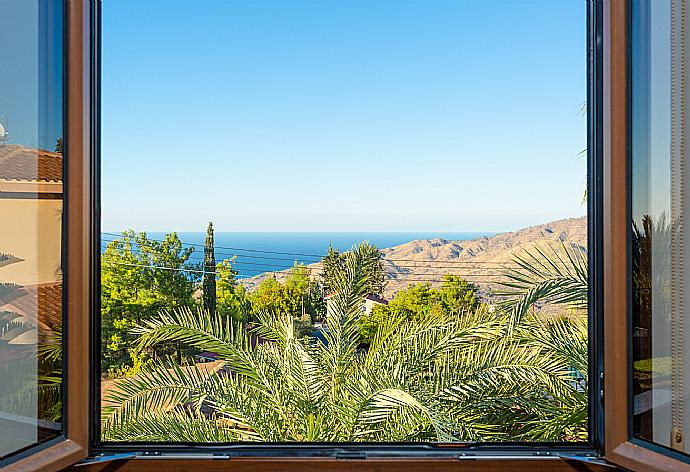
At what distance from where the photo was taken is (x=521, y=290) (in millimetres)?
2350

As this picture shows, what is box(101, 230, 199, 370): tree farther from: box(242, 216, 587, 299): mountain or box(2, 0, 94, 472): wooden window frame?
box(2, 0, 94, 472): wooden window frame

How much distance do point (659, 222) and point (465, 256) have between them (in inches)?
54.0

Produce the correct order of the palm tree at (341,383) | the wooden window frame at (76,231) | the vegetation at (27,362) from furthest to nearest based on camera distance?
1. the palm tree at (341,383)
2. the wooden window frame at (76,231)
3. the vegetation at (27,362)

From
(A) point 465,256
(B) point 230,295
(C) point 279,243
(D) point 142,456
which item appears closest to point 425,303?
(A) point 465,256

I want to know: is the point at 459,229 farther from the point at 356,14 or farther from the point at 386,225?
the point at 356,14

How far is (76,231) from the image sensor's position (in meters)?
1.24

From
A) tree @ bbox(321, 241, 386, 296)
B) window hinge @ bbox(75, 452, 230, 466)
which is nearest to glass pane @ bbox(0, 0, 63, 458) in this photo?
window hinge @ bbox(75, 452, 230, 466)

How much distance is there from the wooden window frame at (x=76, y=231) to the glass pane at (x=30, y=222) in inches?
0.6

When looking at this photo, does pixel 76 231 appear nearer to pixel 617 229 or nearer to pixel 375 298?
Answer: pixel 617 229

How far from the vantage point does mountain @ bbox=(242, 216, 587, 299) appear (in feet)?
8.07

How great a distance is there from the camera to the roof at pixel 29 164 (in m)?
1.12

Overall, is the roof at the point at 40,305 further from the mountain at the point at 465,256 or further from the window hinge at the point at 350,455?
the mountain at the point at 465,256

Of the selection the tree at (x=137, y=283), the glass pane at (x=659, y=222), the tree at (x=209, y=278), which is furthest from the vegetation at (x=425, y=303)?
the glass pane at (x=659, y=222)

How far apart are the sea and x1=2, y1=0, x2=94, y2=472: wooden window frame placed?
118cm
